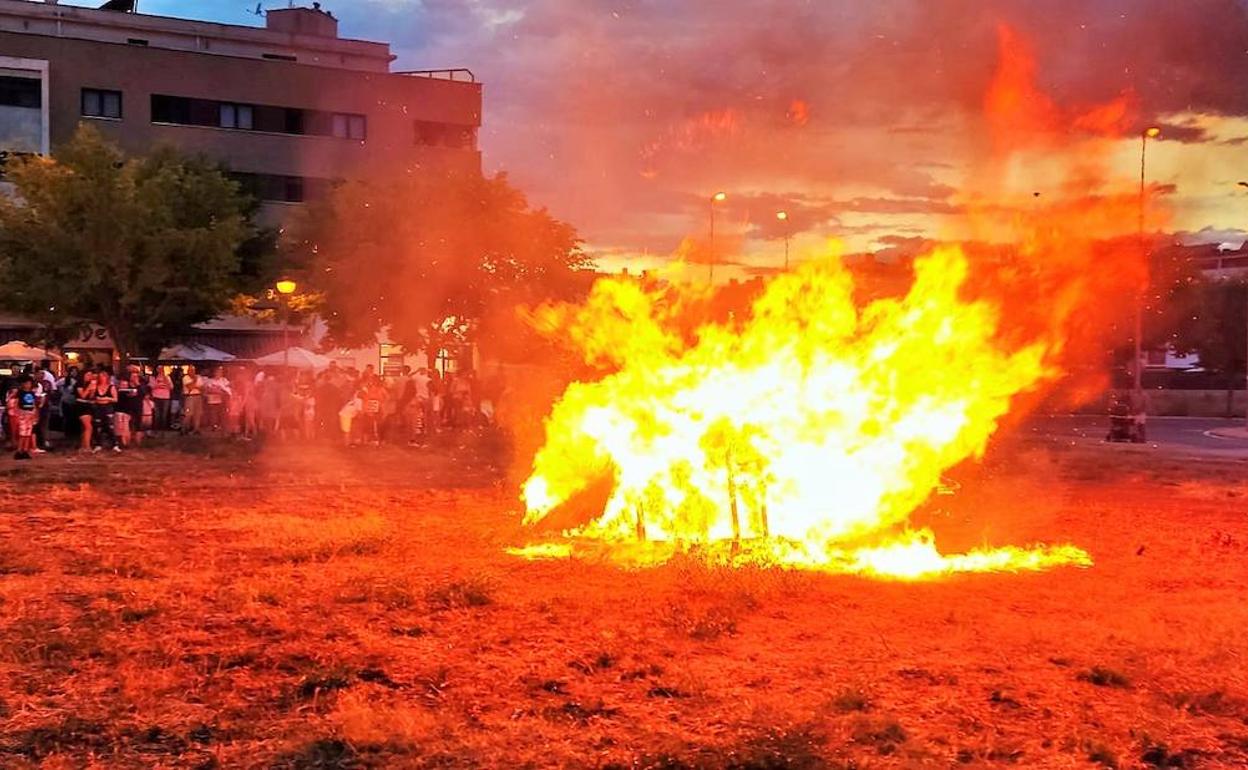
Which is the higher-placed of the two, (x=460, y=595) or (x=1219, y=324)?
(x=1219, y=324)

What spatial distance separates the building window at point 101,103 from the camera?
38875mm

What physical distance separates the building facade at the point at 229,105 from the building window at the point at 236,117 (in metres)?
0.04

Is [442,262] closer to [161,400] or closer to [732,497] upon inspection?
[161,400]

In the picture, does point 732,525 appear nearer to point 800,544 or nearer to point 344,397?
point 800,544

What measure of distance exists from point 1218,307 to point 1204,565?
42184 millimetres

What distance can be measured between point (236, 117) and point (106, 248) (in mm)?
14188

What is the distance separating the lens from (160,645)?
20.8 ft

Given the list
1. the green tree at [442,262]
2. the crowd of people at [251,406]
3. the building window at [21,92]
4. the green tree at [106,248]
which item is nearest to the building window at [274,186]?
the building window at [21,92]

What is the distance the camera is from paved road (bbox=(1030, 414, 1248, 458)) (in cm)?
2408

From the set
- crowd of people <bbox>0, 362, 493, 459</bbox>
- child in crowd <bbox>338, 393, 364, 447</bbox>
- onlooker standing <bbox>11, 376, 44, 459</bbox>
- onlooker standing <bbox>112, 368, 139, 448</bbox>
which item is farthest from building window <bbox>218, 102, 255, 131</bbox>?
onlooker standing <bbox>11, 376, 44, 459</bbox>

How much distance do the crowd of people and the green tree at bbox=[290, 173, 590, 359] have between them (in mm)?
4823

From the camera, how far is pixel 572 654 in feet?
20.5

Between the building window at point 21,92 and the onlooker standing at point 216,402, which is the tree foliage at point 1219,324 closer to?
the onlooker standing at point 216,402

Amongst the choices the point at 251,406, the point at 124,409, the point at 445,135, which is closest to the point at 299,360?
the point at 251,406
